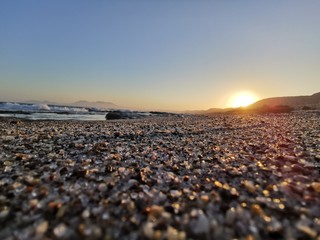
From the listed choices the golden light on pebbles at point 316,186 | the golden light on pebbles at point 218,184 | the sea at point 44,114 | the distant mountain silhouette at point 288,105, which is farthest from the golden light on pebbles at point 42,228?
the distant mountain silhouette at point 288,105

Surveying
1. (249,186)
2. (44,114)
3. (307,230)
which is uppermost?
(44,114)

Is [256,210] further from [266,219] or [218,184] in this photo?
[218,184]

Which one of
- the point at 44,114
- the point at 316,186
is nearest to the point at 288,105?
the point at 44,114

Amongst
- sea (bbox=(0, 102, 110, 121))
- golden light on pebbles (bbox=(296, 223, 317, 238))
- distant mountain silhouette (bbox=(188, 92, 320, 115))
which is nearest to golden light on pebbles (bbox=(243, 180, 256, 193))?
golden light on pebbles (bbox=(296, 223, 317, 238))

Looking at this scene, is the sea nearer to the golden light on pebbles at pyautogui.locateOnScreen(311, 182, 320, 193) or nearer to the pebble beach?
the pebble beach

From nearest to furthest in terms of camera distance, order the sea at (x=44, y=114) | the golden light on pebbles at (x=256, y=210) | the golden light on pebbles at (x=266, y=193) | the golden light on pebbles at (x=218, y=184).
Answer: the golden light on pebbles at (x=256, y=210) → the golden light on pebbles at (x=266, y=193) → the golden light on pebbles at (x=218, y=184) → the sea at (x=44, y=114)

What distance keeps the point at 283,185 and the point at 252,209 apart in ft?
4.03

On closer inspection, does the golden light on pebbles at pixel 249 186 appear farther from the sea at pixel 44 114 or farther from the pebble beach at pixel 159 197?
the sea at pixel 44 114

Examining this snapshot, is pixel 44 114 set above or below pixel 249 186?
above

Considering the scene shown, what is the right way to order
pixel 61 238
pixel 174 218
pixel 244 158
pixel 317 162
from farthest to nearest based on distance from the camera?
pixel 244 158, pixel 317 162, pixel 174 218, pixel 61 238

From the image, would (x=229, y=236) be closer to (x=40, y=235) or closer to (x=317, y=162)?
(x=40, y=235)

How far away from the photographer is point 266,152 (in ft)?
23.9

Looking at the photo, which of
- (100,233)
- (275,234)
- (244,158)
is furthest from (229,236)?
(244,158)

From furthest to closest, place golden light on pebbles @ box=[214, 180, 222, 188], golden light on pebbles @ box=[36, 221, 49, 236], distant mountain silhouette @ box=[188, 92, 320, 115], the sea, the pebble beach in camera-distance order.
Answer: distant mountain silhouette @ box=[188, 92, 320, 115], the sea, golden light on pebbles @ box=[214, 180, 222, 188], the pebble beach, golden light on pebbles @ box=[36, 221, 49, 236]
